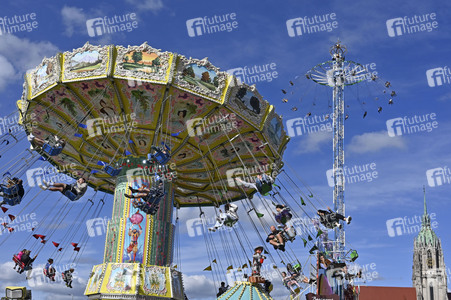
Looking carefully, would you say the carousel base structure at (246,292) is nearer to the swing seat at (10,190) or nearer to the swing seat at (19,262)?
the swing seat at (19,262)

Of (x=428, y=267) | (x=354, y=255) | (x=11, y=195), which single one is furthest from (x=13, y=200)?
(x=428, y=267)

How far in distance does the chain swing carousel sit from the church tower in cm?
9593

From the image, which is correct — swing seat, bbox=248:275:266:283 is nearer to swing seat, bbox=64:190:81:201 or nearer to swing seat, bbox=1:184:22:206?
swing seat, bbox=64:190:81:201

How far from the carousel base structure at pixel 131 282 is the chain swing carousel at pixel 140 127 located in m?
0.03

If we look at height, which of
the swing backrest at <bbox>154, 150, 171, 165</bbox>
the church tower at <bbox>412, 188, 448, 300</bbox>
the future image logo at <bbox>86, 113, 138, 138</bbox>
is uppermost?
the church tower at <bbox>412, 188, 448, 300</bbox>

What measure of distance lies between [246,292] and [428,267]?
10064 centimetres

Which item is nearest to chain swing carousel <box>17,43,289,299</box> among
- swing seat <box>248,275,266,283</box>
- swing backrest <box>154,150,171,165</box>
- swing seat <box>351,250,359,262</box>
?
swing backrest <box>154,150,171,165</box>

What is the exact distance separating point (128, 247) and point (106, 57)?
Answer: 21.1 ft

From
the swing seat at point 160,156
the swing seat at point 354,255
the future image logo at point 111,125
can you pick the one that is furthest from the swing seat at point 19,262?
the swing seat at point 354,255

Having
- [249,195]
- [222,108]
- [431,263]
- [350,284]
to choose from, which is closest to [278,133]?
[222,108]

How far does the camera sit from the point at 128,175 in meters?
18.2

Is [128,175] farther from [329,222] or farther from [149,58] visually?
[329,222]

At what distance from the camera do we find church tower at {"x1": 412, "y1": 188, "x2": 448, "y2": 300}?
102312 millimetres

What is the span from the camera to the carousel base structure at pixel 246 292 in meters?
16.3
